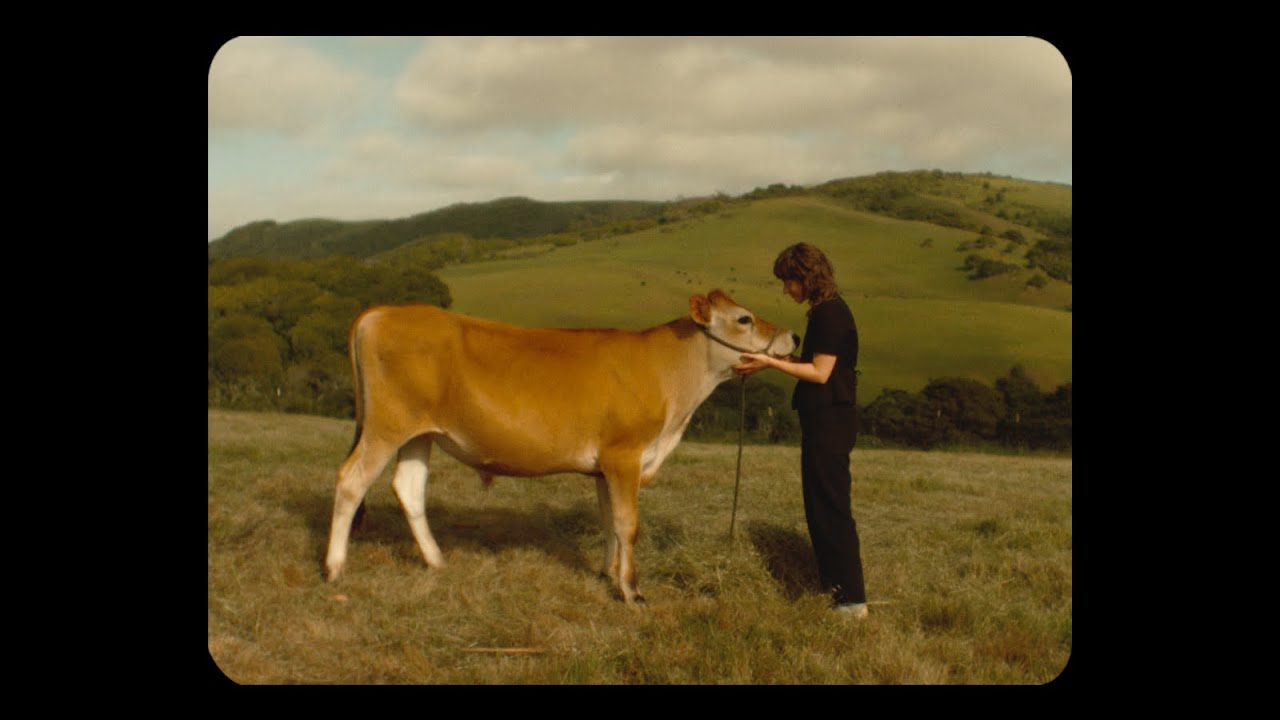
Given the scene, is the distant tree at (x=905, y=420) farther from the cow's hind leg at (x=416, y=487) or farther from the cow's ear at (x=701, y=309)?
the cow's hind leg at (x=416, y=487)

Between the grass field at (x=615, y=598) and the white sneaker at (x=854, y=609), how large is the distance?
3.5 inches

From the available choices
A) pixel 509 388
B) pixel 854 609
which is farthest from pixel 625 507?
pixel 854 609

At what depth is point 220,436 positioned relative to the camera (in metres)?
14.0

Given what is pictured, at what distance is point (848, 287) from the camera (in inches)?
1052

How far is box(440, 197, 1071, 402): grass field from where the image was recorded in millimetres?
19719

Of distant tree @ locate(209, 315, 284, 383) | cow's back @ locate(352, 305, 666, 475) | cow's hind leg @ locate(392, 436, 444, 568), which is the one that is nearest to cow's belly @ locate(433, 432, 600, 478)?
cow's back @ locate(352, 305, 666, 475)

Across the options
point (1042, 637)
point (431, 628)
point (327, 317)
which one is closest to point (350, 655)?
point (431, 628)

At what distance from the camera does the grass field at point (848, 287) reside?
19719mm

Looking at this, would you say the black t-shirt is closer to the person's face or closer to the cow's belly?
the person's face

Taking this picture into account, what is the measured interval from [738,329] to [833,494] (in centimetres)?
137

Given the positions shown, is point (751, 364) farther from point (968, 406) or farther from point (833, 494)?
point (968, 406)

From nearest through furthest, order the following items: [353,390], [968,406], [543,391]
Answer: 1. [543,391]
2. [353,390]
3. [968,406]

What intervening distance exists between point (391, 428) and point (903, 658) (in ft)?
12.7

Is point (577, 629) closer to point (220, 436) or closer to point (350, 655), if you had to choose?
point (350, 655)
